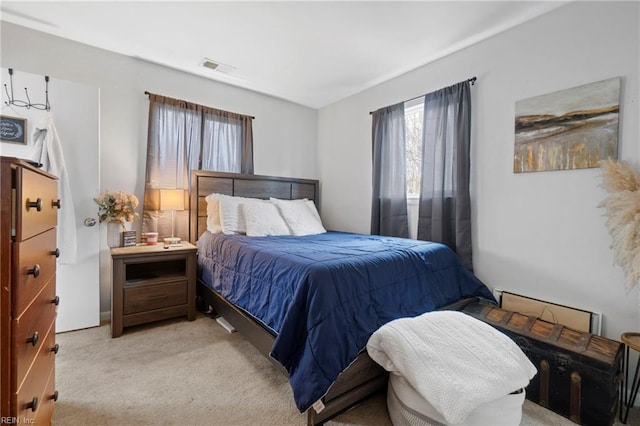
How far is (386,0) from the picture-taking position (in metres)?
2.07

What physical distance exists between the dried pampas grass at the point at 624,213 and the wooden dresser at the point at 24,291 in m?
2.76

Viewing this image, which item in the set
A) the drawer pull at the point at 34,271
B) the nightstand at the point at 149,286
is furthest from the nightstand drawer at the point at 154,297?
the drawer pull at the point at 34,271

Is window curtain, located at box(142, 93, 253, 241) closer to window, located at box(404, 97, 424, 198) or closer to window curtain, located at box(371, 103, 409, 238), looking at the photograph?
window curtain, located at box(371, 103, 409, 238)

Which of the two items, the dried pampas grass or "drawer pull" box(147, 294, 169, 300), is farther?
"drawer pull" box(147, 294, 169, 300)

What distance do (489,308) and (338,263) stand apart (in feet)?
4.51

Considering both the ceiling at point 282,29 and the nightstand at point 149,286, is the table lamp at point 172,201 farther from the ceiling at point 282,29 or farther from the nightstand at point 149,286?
the ceiling at point 282,29

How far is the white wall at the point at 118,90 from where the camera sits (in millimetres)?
2490

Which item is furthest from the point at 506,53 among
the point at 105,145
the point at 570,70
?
the point at 105,145

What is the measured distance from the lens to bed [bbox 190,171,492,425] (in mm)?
1453

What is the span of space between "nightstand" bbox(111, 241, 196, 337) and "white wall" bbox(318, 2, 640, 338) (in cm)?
275

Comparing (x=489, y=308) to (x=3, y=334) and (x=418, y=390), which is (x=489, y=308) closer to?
(x=418, y=390)

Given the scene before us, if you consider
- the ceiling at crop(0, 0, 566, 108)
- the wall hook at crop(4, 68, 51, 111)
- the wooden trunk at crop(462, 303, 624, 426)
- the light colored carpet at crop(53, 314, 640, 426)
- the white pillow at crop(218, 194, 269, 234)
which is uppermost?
the ceiling at crop(0, 0, 566, 108)

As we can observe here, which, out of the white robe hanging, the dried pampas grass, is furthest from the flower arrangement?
the dried pampas grass

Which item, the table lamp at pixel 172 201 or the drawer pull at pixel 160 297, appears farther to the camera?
the table lamp at pixel 172 201
